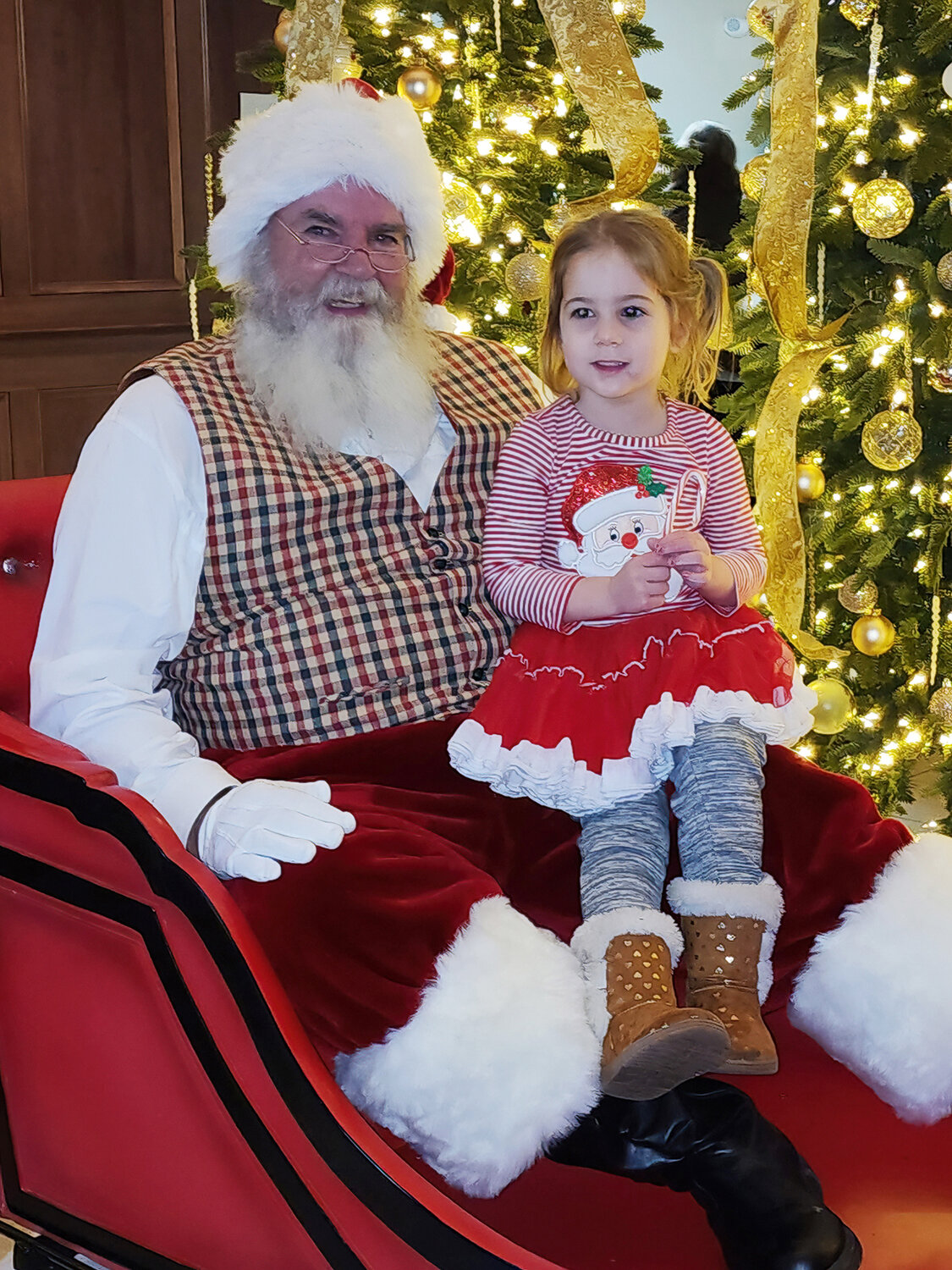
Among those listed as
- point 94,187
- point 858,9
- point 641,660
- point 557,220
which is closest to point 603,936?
point 641,660

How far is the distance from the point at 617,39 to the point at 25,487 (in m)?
1.38

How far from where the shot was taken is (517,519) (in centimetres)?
185

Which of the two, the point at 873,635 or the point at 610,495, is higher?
the point at 610,495

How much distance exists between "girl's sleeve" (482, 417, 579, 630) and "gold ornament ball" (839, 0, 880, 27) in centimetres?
159

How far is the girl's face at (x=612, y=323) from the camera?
1810 millimetres

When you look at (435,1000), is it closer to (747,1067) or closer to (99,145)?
(747,1067)

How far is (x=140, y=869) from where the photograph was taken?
1.34m

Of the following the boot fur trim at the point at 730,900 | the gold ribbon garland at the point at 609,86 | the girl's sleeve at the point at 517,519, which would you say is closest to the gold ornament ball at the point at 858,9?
the gold ribbon garland at the point at 609,86

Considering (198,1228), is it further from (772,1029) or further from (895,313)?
(895,313)

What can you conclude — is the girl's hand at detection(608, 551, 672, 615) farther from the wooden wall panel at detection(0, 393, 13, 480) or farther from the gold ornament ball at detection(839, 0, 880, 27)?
the wooden wall panel at detection(0, 393, 13, 480)

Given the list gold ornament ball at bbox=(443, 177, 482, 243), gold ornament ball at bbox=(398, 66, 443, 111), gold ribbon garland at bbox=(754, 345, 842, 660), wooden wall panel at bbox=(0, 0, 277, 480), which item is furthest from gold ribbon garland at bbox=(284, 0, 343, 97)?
wooden wall panel at bbox=(0, 0, 277, 480)

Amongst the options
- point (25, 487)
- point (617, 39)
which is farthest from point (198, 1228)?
point (617, 39)

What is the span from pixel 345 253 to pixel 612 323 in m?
0.42

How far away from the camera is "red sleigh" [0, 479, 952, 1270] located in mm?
1298
